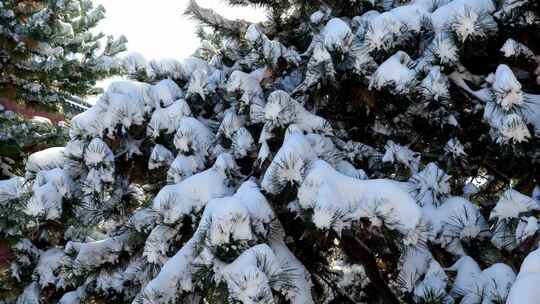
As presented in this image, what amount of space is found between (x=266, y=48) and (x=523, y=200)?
1.87 meters

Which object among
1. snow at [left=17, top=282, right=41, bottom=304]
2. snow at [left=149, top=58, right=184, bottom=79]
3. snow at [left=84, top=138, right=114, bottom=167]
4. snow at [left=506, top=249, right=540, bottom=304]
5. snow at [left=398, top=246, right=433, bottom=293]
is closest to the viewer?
snow at [left=506, top=249, right=540, bottom=304]

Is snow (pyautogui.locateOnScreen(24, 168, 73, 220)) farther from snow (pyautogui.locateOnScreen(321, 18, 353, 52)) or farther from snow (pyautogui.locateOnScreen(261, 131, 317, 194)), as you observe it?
snow (pyautogui.locateOnScreen(321, 18, 353, 52))

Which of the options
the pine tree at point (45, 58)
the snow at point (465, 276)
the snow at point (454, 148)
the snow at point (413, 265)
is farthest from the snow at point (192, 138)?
the pine tree at point (45, 58)

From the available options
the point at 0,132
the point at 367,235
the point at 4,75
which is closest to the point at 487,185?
the point at 367,235

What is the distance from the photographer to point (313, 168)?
253 cm

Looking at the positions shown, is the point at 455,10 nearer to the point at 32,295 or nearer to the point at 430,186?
the point at 430,186

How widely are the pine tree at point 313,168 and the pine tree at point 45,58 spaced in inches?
154

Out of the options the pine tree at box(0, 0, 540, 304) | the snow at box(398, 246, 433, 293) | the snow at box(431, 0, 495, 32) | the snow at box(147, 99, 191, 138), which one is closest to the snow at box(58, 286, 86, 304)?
the pine tree at box(0, 0, 540, 304)

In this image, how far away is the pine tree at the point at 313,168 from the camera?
242cm

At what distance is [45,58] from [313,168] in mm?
6880

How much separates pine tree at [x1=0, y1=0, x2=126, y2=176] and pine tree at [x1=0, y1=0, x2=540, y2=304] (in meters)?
3.91

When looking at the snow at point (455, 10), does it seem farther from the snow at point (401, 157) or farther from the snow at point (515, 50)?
the snow at point (401, 157)

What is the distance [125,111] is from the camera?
11.6 ft

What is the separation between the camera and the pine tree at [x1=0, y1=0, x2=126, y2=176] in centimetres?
727
